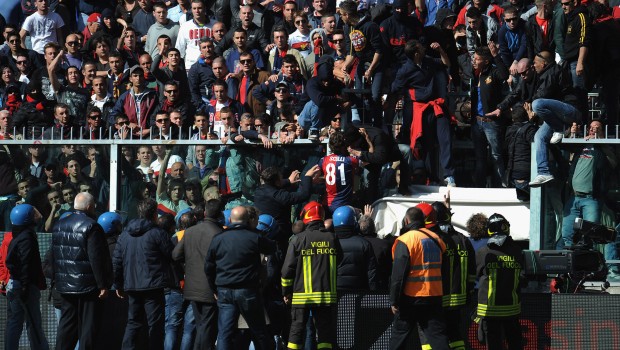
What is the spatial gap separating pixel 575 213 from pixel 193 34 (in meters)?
7.99

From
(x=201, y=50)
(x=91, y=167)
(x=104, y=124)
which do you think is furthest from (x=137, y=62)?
(x=91, y=167)

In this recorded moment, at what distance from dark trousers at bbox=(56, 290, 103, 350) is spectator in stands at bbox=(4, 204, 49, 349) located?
1.81 feet

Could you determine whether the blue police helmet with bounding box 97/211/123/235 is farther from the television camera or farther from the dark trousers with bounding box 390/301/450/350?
the television camera

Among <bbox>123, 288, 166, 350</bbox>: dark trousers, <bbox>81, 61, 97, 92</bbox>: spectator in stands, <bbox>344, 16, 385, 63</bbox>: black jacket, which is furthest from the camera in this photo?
<bbox>81, 61, 97, 92</bbox>: spectator in stands

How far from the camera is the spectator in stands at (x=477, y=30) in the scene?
63.1 feet

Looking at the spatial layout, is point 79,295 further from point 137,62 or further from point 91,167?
point 137,62

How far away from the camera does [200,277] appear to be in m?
14.1

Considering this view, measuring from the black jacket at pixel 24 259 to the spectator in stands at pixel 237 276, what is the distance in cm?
214

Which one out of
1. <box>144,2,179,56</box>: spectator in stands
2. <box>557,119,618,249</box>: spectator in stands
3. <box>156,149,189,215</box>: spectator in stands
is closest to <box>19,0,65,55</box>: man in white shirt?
<box>144,2,179,56</box>: spectator in stands

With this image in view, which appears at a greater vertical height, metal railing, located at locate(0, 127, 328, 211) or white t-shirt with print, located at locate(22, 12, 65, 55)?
white t-shirt with print, located at locate(22, 12, 65, 55)

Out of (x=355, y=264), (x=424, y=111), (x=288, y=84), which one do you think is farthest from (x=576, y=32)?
(x=355, y=264)

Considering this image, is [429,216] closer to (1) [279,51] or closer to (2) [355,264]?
(2) [355,264]

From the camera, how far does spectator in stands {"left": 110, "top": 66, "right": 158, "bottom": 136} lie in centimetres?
1827

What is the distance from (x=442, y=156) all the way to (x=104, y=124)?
4.69 metres
